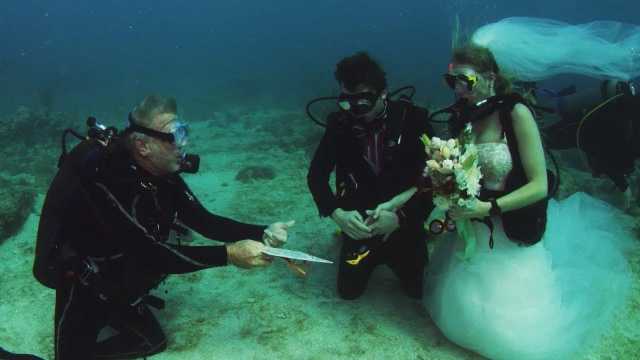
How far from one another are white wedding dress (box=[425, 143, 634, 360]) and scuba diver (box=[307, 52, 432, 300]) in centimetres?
61

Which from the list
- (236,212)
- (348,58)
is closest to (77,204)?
(348,58)

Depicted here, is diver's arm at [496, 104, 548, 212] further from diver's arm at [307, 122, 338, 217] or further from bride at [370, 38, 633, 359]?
diver's arm at [307, 122, 338, 217]

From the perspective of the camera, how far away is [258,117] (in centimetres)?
1789

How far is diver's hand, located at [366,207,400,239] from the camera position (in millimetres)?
3871

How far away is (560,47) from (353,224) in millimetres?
2427

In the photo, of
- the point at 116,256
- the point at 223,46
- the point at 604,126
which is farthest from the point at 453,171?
the point at 223,46

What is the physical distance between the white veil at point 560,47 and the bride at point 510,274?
1.12ft

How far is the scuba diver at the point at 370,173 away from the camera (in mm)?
3766

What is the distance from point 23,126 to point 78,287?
14.0 metres

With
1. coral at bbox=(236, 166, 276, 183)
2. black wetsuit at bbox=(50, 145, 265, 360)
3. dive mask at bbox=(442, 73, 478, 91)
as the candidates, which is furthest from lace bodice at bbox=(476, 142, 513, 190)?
coral at bbox=(236, 166, 276, 183)

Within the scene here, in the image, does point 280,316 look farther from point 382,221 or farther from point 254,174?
point 254,174

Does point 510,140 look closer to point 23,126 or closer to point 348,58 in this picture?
point 348,58

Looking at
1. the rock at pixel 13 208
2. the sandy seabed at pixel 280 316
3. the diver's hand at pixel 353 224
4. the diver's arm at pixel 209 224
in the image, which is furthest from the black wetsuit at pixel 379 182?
the rock at pixel 13 208

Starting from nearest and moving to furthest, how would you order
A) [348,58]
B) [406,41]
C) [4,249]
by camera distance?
[348,58] < [4,249] < [406,41]
